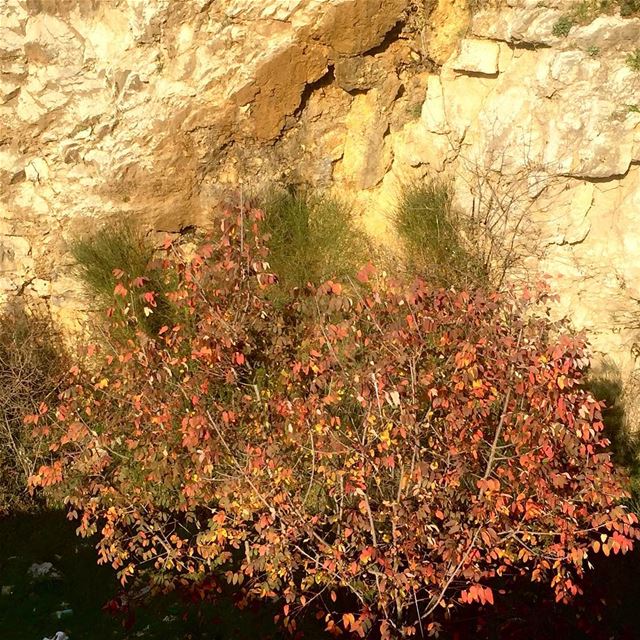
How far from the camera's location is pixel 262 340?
4.40 metres

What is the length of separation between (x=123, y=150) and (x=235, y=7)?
1.48m

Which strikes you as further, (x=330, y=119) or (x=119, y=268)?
(x=330, y=119)

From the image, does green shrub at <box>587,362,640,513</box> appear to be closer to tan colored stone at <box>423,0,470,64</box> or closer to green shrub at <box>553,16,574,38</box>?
green shrub at <box>553,16,574,38</box>

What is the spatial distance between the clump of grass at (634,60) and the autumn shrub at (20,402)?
4.80m

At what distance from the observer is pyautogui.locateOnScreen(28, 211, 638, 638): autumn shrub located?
11.7 feet

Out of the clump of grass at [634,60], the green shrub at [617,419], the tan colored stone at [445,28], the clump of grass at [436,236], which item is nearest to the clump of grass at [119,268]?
the clump of grass at [436,236]

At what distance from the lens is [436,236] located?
5.92m

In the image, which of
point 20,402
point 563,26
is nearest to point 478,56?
point 563,26

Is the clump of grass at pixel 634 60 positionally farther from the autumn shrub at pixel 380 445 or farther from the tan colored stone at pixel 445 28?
the autumn shrub at pixel 380 445

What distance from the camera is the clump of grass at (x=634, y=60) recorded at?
5055 millimetres

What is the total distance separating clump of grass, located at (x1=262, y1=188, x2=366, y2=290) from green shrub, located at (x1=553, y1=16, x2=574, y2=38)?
214cm

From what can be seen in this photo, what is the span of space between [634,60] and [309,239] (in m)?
2.73

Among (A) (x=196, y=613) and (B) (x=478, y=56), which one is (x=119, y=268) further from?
(B) (x=478, y=56)

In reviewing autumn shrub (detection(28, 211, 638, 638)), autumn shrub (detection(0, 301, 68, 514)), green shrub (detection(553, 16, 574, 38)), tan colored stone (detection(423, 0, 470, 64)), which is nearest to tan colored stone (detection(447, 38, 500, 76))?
tan colored stone (detection(423, 0, 470, 64))
